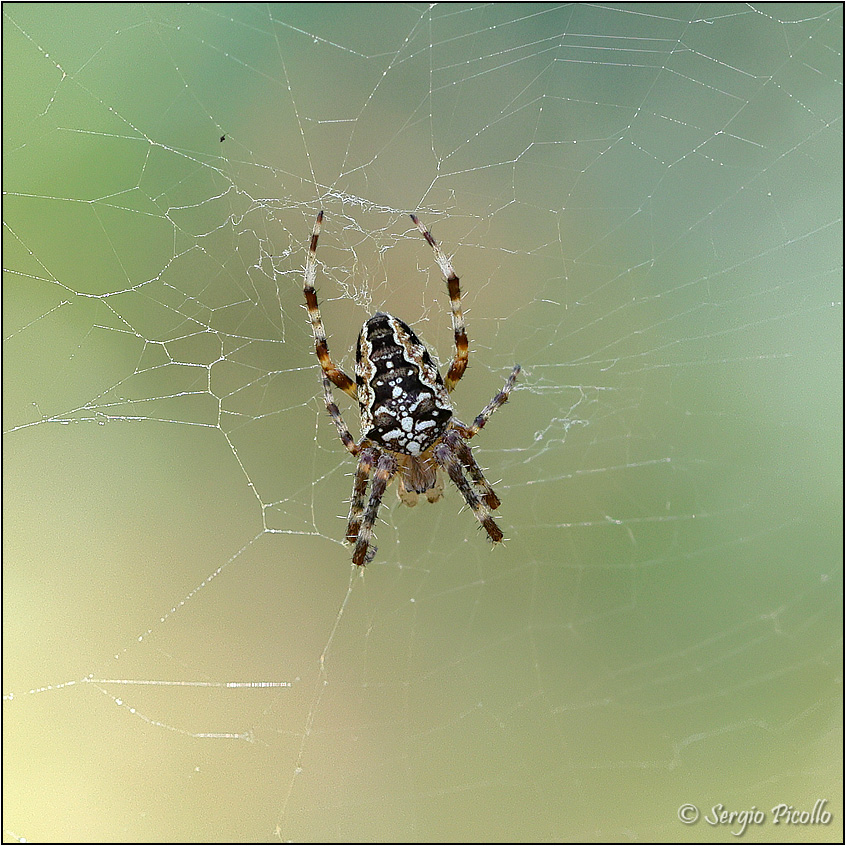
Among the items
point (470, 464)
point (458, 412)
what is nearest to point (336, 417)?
point (458, 412)

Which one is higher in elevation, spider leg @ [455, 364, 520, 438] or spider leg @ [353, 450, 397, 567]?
spider leg @ [455, 364, 520, 438]

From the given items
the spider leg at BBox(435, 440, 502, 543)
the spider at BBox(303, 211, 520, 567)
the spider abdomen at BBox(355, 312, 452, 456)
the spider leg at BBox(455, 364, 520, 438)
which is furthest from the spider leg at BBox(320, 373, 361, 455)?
the spider leg at BBox(455, 364, 520, 438)

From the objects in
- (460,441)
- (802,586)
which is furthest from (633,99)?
(802,586)

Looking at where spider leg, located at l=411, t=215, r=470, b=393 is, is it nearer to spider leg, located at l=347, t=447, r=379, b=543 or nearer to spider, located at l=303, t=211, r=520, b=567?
spider, located at l=303, t=211, r=520, b=567

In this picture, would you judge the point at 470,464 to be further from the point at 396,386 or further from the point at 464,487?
the point at 396,386

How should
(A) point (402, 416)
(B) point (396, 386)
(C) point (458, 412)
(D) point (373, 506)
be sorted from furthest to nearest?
(C) point (458, 412)
(D) point (373, 506)
(A) point (402, 416)
(B) point (396, 386)

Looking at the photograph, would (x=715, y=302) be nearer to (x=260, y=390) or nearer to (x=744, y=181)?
(x=744, y=181)

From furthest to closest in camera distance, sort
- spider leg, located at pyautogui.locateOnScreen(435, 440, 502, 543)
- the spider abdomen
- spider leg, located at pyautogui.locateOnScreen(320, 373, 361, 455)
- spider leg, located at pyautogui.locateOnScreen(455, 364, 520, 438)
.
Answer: spider leg, located at pyautogui.locateOnScreen(435, 440, 502, 543) < spider leg, located at pyautogui.locateOnScreen(455, 364, 520, 438) < spider leg, located at pyautogui.locateOnScreen(320, 373, 361, 455) < the spider abdomen
